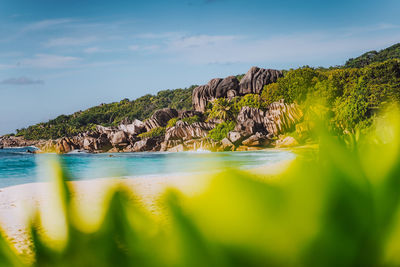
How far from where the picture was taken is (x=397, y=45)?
98188 millimetres

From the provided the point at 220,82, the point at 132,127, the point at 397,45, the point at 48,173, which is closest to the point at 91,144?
the point at 132,127

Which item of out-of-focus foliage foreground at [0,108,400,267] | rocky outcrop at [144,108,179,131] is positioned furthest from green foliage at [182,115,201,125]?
out-of-focus foliage foreground at [0,108,400,267]

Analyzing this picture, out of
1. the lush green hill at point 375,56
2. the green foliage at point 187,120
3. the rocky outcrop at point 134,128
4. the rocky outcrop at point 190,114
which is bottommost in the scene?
the rocky outcrop at point 134,128

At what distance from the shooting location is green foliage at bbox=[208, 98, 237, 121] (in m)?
54.3

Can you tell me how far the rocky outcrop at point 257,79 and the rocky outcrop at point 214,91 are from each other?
2.00 m

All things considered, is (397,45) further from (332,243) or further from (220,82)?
(332,243)

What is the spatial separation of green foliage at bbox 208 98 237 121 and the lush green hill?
136 feet

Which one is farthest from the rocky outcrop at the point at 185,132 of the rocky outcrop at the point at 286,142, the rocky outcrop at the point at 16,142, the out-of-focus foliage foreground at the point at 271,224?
the rocky outcrop at the point at 16,142

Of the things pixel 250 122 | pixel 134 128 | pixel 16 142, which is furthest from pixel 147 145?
pixel 16 142

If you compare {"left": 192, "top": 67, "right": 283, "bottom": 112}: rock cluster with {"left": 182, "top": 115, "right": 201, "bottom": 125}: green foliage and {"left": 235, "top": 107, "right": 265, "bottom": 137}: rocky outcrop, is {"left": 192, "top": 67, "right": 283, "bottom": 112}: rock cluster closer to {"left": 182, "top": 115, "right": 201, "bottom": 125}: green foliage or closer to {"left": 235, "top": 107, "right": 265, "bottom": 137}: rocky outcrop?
{"left": 182, "top": 115, "right": 201, "bottom": 125}: green foliage

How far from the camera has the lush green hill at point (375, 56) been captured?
8488 cm

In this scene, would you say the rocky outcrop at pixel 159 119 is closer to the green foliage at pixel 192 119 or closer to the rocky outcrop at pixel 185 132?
the green foliage at pixel 192 119

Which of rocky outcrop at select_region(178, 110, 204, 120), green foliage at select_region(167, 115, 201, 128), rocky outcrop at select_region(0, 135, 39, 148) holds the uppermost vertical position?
rocky outcrop at select_region(178, 110, 204, 120)

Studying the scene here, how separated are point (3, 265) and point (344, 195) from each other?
0.53 m
